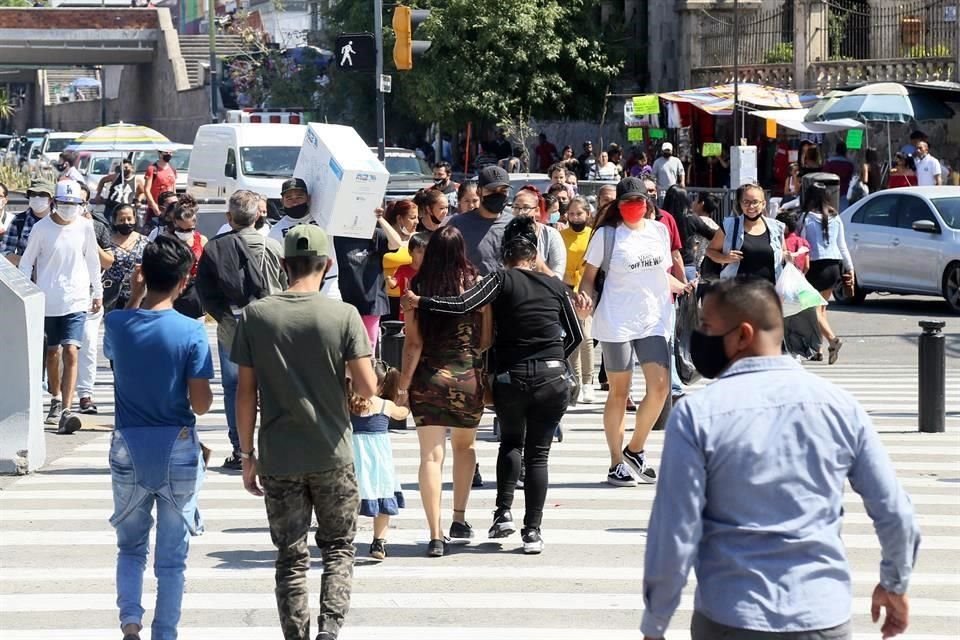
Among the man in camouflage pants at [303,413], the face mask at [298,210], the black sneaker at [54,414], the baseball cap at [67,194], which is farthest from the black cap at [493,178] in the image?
the black sneaker at [54,414]

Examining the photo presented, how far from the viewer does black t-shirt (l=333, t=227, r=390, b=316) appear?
10805 millimetres

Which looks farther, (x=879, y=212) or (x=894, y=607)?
(x=879, y=212)

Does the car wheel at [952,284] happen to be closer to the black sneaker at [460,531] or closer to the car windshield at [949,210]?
the car windshield at [949,210]

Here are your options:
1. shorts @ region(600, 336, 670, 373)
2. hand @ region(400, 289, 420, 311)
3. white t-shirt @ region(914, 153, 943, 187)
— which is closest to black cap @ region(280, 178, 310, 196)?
shorts @ region(600, 336, 670, 373)

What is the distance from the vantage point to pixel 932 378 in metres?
12.4

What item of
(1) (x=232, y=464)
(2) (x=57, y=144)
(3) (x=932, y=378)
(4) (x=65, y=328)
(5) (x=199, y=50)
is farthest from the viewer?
(5) (x=199, y=50)

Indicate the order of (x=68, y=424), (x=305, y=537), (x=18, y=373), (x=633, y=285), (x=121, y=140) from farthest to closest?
1. (x=121, y=140)
2. (x=68, y=424)
3. (x=18, y=373)
4. (x=633, y=285)
5. (x=305, y=537)

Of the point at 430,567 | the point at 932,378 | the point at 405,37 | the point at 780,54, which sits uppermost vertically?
the point at 780,54

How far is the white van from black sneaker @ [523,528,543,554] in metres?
18.1

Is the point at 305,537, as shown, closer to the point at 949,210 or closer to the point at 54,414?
the point at 54,414

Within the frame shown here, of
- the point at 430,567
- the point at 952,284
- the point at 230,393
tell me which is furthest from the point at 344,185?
the point at 952,284

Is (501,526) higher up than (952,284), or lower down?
lower down

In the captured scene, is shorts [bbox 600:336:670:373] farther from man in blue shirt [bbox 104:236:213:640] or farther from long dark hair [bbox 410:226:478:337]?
man in blue shirt [bbox 104:236:213:640]

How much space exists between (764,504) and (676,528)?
234 mm
